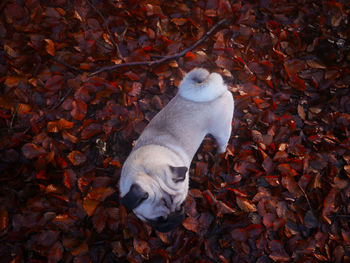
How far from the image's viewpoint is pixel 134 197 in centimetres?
152

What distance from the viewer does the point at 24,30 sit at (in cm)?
257

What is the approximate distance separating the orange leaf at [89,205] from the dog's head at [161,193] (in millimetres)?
512

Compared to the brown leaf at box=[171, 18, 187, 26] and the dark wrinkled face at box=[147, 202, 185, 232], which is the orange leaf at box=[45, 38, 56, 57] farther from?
the dark wrinkled face at box=[147, 202, 185, 232]

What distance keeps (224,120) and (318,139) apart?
4.13 feet

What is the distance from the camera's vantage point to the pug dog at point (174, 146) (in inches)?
70.7

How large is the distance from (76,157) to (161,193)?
1082 mm

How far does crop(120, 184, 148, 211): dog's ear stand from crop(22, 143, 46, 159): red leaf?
1222 millimetres

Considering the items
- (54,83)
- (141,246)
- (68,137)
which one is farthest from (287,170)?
(54,83)

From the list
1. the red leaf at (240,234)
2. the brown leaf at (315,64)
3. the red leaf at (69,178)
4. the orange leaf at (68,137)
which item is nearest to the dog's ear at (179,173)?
the red leaf at (240,234)

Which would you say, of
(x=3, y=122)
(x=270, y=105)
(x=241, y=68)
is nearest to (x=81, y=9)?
(x=3, y=122)

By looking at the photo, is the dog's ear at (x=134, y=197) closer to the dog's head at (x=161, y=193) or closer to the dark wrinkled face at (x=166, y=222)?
the dog's head at (x=161, y=193)

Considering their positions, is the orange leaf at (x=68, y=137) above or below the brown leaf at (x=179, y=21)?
below

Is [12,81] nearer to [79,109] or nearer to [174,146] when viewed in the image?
[79,109]

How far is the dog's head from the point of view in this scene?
5.71 ft
